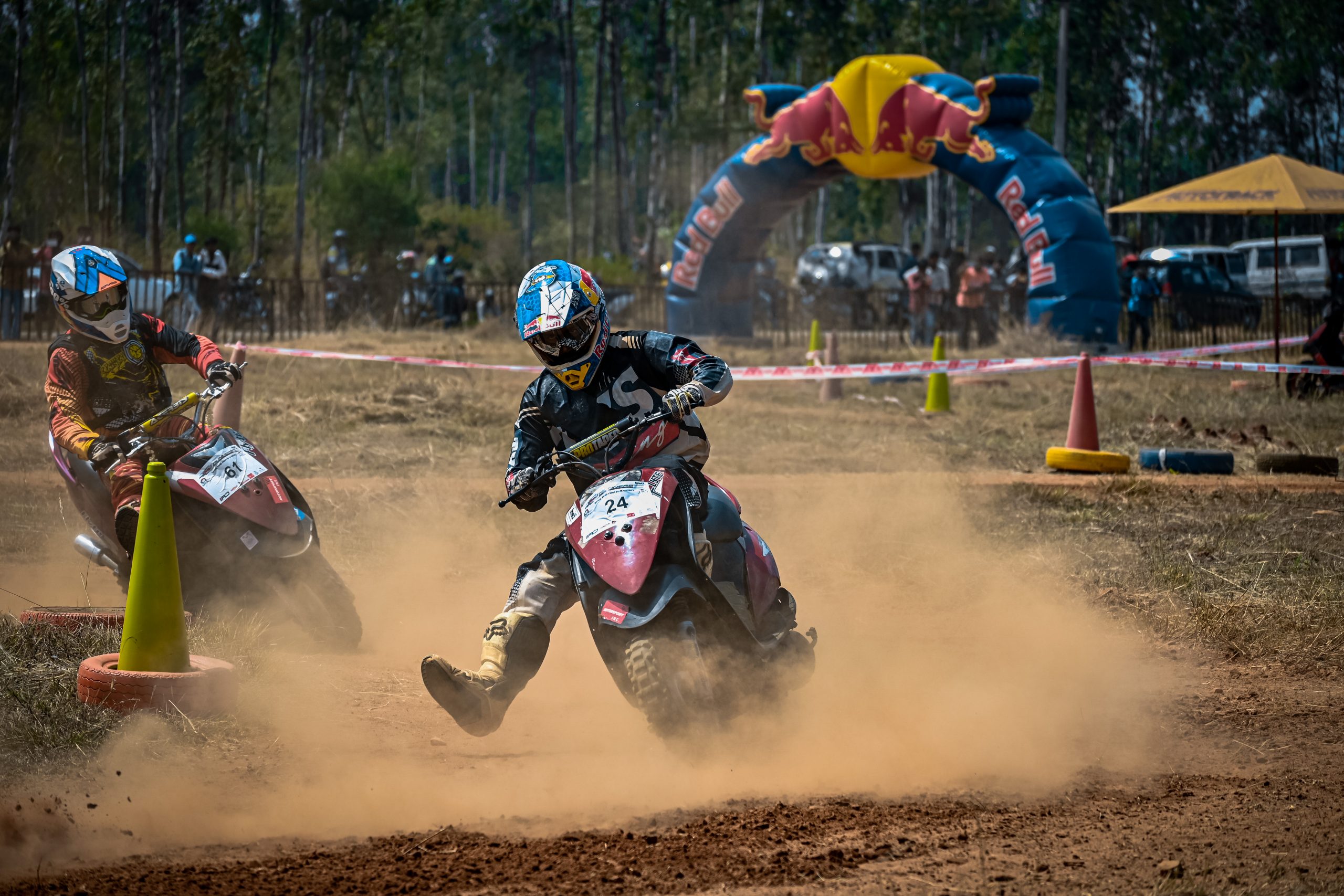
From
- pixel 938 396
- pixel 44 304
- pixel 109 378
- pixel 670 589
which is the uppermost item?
pixel 44 304

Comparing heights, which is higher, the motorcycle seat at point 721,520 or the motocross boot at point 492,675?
the motorcycle seat at point 721,520

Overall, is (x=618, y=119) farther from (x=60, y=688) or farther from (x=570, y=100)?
(x=60, y=688)

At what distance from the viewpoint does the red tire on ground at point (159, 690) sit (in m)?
5.09

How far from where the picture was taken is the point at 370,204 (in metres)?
42.8

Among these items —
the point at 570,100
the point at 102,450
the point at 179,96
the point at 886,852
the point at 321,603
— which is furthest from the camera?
the point at 570,100

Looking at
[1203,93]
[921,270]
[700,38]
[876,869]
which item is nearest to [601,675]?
[876,869]

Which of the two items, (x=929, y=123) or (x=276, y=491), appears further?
(x=929, y=123)

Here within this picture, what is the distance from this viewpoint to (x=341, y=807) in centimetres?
431

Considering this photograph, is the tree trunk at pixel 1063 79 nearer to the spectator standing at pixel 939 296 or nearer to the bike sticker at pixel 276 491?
the spectator standing at pixel 939 296

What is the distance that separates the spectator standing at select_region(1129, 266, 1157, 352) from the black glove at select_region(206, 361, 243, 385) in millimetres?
21171

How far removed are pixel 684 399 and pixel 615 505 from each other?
0.49 metres

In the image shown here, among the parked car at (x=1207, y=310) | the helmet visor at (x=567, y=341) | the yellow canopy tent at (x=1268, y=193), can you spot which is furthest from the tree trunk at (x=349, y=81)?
the helmet visor at (x=567, y=341)

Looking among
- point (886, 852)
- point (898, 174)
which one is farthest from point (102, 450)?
point (898, 174)

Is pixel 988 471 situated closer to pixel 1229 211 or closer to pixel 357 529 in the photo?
pixel 357 529
